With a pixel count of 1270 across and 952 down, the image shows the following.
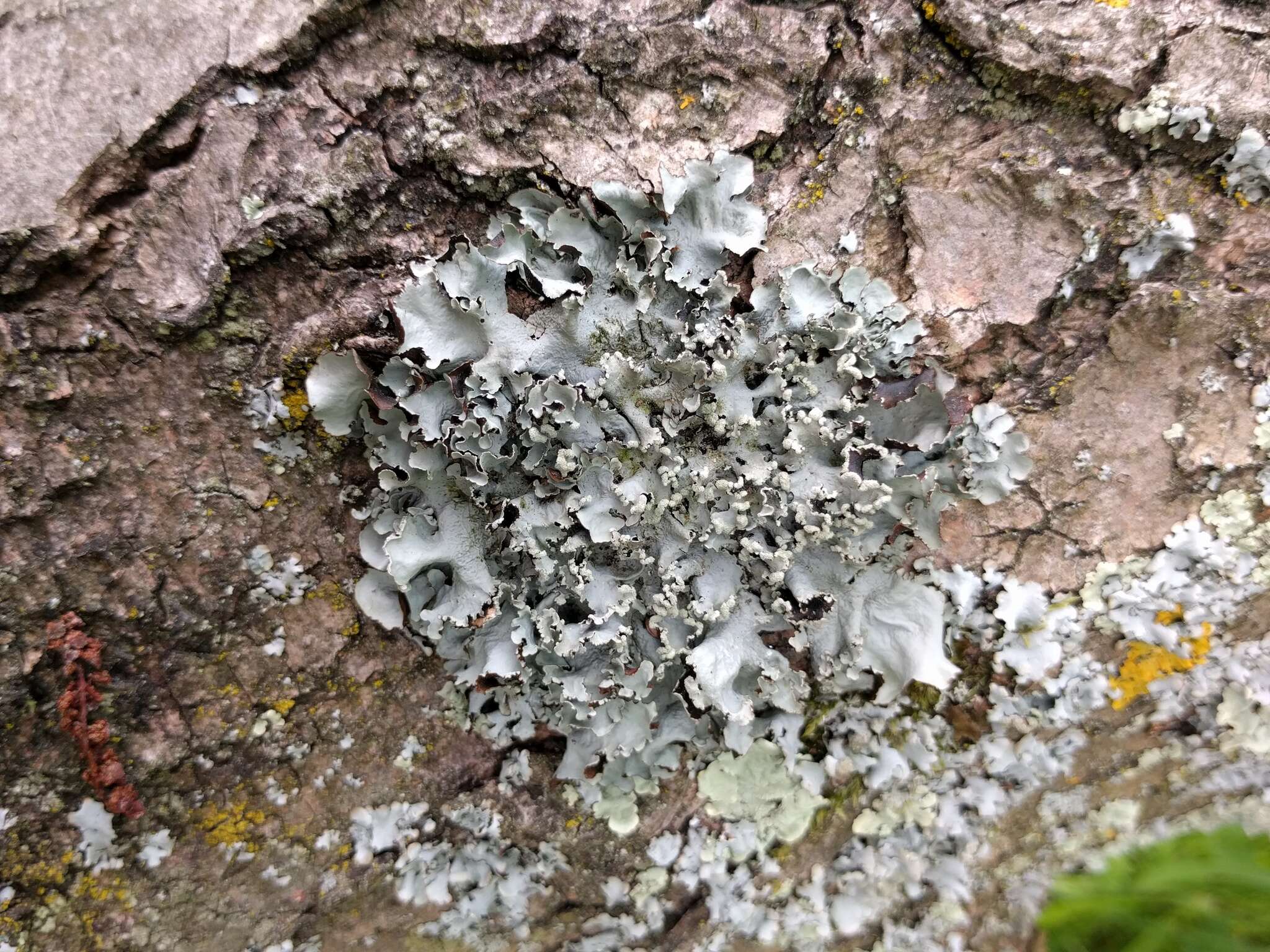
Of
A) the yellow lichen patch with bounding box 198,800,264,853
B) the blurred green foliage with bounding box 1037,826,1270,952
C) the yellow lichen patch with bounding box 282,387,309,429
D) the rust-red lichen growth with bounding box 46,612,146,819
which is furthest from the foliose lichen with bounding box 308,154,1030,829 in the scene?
the blurred green foliage with bounding box 1037,826,1270,952

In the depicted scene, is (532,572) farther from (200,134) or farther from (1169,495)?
(1169,495)

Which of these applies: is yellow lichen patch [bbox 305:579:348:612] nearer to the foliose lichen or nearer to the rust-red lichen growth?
the foliose lichen

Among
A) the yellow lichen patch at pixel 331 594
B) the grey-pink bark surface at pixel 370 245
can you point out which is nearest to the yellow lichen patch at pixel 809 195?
the grey-pink bark surface at pixel 370 245

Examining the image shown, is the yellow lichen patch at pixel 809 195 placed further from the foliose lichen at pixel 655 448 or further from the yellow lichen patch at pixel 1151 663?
the yellow lichen patch at pixel 1151 663

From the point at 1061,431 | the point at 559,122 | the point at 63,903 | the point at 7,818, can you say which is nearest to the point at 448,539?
the point at 559,122

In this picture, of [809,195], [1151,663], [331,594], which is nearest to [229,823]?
[331,594]
